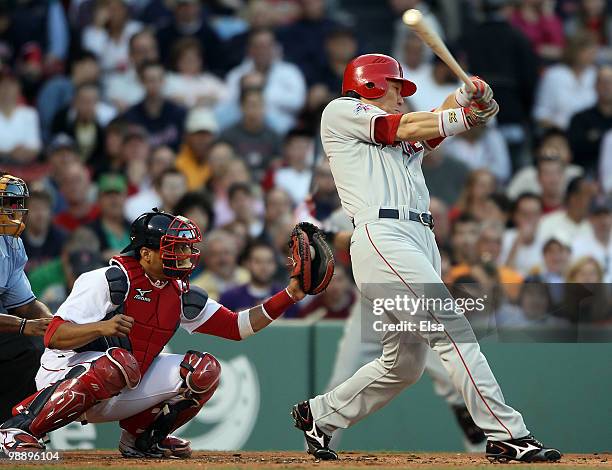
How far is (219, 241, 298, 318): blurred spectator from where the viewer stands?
9.76 m

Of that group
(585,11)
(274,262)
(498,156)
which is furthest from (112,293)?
(585,11)

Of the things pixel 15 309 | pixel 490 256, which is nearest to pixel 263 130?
pixel 490 256

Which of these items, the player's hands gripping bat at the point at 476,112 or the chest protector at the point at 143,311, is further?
the chest protector at the point at 143,311

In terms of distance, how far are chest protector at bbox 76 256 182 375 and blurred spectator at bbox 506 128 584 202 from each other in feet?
18.9

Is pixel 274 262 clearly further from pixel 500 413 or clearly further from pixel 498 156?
pixel 500 413

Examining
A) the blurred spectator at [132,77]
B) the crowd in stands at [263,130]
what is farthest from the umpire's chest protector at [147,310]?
the blurred spectator at [132,77]

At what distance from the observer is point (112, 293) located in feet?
20.5

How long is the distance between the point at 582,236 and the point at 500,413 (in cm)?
513

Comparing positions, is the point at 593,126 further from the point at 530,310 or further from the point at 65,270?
the point at 65,270

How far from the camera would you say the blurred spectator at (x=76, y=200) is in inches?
448

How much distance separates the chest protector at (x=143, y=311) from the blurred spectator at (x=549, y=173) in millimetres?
5755

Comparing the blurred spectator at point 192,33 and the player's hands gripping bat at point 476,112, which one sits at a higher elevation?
the blurred spectator at point 192,33

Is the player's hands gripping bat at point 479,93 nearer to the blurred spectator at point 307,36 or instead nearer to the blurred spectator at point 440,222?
the blurred spectator at point 440,222

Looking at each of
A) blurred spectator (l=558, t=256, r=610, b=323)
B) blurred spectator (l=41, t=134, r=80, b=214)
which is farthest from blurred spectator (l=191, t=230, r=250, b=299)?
blurred spectator (l=558, t=256, r=610, b=323)
